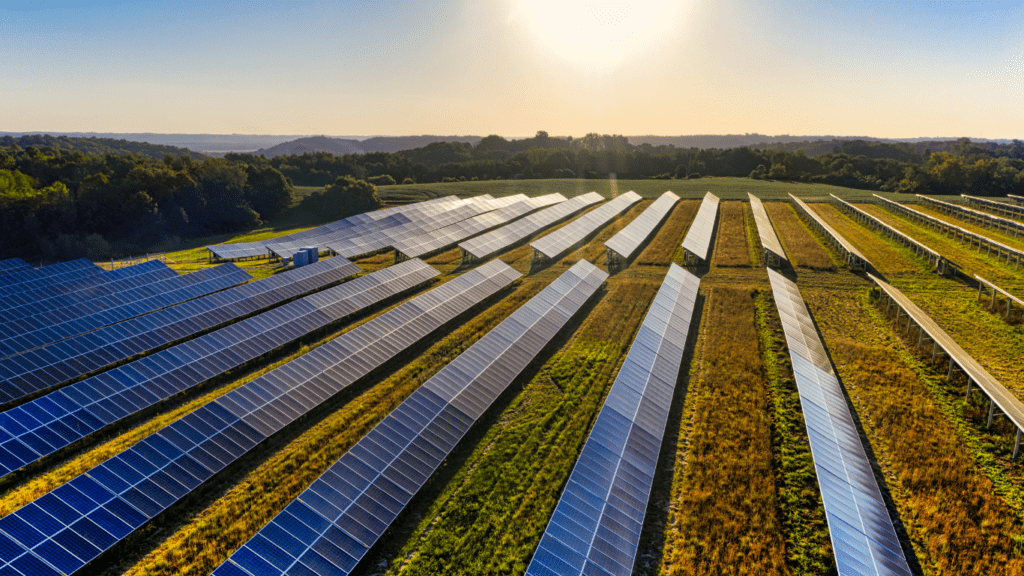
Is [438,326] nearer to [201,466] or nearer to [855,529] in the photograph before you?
[201,466]

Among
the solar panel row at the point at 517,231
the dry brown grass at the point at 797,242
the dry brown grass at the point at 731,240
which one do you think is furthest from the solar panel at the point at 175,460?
the dry brown grass at the point at 797,242

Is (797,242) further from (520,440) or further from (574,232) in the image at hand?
(520,440)

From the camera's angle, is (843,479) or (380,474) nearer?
(843,479)

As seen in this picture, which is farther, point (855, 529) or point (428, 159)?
point (428, 159)

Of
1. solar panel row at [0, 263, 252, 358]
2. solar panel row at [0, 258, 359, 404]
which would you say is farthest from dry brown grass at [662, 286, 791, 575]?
solar panel row at [0, 263, 252, 358]

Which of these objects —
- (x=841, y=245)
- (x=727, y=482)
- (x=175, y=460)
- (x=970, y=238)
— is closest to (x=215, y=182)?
(x=175, y=460)

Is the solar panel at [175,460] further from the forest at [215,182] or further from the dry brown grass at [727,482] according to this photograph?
the forest at [215,182]

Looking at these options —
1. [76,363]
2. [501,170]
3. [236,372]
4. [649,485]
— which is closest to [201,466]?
[236,372]
